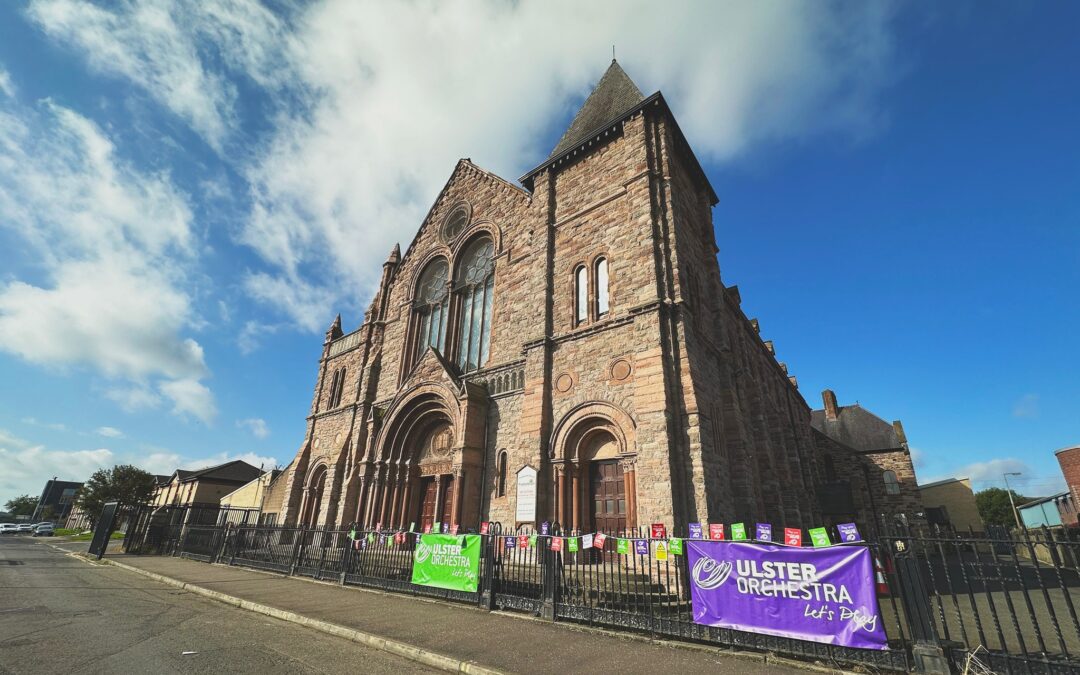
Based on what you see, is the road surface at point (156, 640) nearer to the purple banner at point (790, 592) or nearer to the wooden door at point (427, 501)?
the purple banner at point (790, 592)

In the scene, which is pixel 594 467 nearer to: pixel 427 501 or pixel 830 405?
pixel 427 501

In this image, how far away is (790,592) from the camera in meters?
6.00

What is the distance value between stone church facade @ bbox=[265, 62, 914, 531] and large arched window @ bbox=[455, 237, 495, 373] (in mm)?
80

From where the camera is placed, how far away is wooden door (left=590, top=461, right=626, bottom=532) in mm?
11727

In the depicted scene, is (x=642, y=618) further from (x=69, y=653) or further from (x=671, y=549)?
(x=69, y=653)

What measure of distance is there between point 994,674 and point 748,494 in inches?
285

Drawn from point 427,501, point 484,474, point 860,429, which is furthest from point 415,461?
point 860,429

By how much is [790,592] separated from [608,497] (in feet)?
20.5

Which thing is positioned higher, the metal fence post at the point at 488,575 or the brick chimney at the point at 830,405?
the brick chimney at the point at 830,405

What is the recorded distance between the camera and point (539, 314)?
48.6 feet

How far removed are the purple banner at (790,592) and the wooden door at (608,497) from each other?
16.0 feet

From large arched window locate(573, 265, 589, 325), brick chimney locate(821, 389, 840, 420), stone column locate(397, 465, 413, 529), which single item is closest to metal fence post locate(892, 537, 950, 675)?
large arched window locate(573, 265, 589, 325)

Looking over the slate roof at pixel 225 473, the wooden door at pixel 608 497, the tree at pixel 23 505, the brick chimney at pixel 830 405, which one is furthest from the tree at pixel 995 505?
the tree at pixel 23 505

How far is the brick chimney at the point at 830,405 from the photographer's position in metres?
38.7
